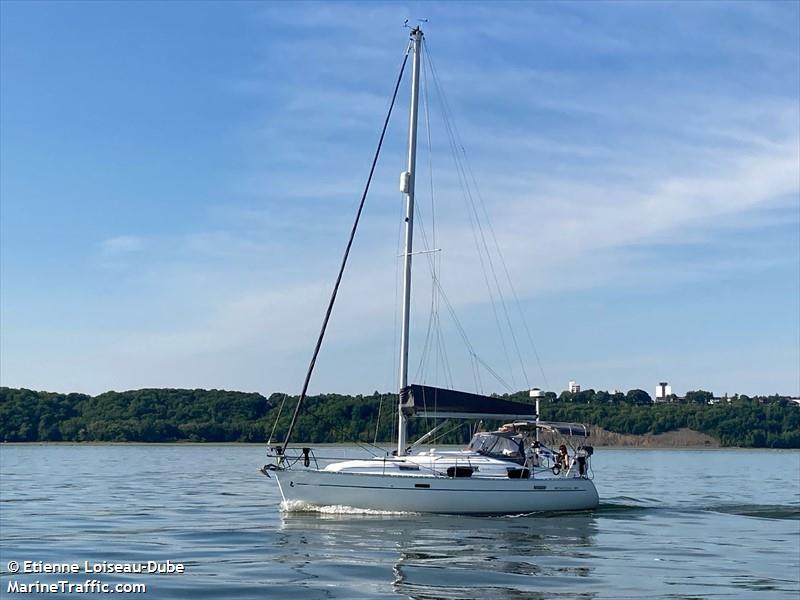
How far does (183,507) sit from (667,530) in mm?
18970

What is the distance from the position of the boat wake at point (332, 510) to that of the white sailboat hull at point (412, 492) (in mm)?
52

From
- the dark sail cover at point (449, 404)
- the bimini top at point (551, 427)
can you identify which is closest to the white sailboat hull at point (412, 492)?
the dark sail cover at point (449, 404)

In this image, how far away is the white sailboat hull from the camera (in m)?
34.0

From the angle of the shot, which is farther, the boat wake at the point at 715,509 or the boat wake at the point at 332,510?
the boat wake at the point at 715,509

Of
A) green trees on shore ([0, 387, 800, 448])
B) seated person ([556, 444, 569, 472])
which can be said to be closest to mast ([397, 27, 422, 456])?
seated person ([556, 444, 569, 472])

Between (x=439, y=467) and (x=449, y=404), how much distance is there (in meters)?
2.47

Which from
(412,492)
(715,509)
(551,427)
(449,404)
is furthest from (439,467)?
(715,509)

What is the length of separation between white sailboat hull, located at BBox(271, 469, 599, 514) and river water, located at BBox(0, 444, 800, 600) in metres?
0.49

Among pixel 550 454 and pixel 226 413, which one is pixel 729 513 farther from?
pixel 226 413

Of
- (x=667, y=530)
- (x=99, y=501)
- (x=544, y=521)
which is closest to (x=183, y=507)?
(x=99, y=501)

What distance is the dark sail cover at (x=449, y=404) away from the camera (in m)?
36.0

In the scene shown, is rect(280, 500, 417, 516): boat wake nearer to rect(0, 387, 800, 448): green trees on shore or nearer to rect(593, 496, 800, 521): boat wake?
rect(593, 496, 800, 521): boat wake

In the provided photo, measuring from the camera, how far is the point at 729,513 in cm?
4222

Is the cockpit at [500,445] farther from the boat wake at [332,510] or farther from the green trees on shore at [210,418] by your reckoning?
the green trees on shore at [210,418]
